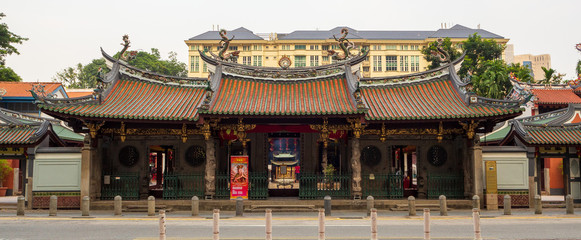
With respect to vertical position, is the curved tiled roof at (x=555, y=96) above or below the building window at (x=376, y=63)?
below

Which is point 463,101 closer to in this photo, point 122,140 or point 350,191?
point 350,191

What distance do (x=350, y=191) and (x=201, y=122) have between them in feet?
25.4

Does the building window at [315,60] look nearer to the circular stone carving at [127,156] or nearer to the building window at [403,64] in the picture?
the building window at [403,64]

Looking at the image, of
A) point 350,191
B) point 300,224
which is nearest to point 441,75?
point 350,191

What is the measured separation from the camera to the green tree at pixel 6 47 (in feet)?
173

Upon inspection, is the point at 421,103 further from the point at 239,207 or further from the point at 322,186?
the point at 239,207

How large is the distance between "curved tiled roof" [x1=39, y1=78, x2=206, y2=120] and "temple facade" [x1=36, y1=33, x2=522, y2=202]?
0.05 meters

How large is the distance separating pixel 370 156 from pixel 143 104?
1139cm

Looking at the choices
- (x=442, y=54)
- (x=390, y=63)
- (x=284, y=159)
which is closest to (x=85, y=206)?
(x=284, y=159)

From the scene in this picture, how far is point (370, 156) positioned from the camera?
2322cm

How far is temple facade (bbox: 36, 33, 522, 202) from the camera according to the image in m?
20.5

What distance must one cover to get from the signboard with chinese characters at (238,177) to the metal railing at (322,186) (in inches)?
104

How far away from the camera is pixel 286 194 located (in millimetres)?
24766

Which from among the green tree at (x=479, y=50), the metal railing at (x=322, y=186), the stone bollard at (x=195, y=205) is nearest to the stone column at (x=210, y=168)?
the stone bollard at (x=195, y=205)
